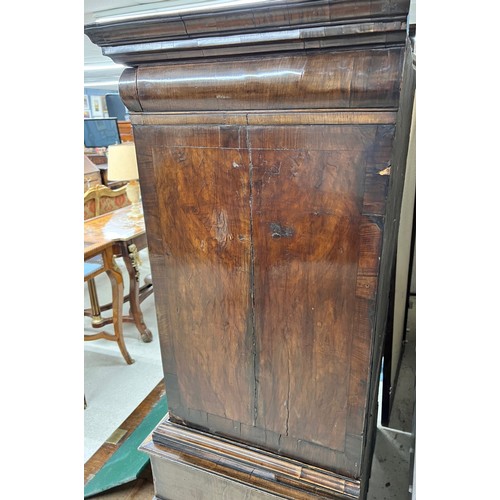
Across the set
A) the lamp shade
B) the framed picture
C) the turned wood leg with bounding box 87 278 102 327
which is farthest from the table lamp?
the framed picture

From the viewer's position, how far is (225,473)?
82 centimetres

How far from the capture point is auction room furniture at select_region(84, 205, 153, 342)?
204 cm

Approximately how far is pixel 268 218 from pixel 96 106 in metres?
12.1

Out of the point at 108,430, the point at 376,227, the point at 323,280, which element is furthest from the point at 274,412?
the point at 108,430

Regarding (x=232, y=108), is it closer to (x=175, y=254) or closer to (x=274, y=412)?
(x=175, y=254)

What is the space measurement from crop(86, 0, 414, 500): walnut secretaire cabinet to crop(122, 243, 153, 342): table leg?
52.9 inches

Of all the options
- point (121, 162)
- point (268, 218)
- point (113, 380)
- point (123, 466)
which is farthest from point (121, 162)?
point (268, 218)

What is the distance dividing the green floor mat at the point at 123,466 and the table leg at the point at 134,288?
0.93m

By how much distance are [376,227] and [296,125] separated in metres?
0.19

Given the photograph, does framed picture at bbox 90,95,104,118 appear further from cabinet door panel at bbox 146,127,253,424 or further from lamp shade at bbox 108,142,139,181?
cabinet door panel at bbox 146,127,253,424

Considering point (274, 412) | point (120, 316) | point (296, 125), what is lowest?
point (120, 316)

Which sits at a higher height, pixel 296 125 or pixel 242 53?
pixel 242 53

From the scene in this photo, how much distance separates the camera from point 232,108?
59cm

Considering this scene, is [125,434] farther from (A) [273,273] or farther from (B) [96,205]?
(B) [96,205]
